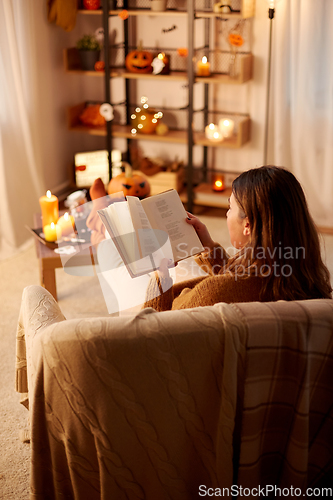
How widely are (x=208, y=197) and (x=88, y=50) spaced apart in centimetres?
127

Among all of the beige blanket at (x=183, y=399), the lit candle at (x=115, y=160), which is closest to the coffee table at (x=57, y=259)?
the beige blanket at (x=183, y=399)

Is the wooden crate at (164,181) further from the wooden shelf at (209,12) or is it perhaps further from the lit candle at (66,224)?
the lit candle at (66,224)

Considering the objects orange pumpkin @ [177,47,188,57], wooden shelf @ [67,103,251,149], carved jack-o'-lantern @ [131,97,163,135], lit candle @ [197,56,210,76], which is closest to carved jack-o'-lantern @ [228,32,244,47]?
lit candle @ [197,56,210,76]

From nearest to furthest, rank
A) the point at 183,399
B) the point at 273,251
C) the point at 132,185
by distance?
the point at 183,399, the point at 273,251, the point at 132,185

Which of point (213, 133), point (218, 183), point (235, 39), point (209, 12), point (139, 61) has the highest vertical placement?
point (209, 12)

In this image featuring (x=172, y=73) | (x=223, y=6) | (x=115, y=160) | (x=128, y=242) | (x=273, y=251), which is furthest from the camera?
(x=115, y=160)

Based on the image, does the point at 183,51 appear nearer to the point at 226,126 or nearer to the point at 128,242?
the point at 226,126

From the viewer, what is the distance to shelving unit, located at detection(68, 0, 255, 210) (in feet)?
10.1

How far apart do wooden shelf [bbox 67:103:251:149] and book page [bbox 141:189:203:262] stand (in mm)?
1916

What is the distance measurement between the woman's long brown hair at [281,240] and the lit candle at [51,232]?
44.6 inches

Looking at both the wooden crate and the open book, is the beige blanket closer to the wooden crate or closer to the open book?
the open book

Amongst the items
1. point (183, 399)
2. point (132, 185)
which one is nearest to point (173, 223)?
point (183, 399)

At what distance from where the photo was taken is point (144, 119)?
3.51m

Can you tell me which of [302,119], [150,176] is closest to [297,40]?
[302,119]
